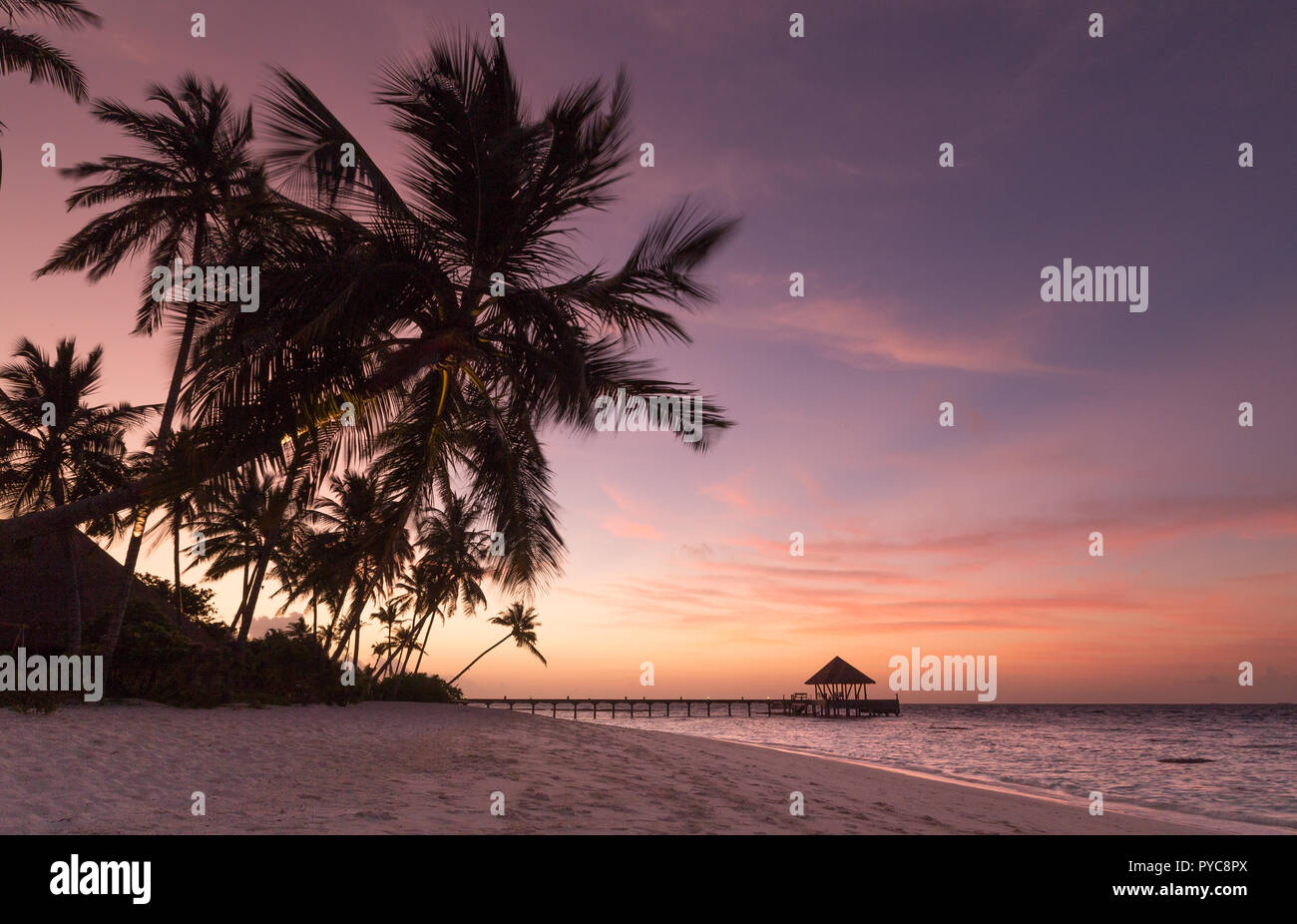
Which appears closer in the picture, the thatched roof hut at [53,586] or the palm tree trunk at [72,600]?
the palm tree trunk at [72,600]

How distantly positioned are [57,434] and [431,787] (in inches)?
989

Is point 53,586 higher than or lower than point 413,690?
higher

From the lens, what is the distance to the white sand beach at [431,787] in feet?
20.8

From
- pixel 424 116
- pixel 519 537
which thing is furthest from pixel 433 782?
pixel 424 116

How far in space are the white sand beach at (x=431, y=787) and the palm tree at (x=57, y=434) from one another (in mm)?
12721

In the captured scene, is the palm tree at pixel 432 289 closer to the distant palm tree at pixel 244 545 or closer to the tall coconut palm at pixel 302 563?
the distant palm tree at pixel 244 545

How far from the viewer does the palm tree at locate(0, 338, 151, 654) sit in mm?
24391

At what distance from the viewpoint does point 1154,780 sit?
23078mm

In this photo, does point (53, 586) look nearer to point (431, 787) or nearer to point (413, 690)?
point (413, 690)

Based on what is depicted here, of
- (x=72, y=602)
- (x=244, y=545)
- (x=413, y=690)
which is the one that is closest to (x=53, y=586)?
(x=72, y=602)

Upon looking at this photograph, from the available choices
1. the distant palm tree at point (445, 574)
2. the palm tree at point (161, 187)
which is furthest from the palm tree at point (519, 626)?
the palm tree at point (161, 187)

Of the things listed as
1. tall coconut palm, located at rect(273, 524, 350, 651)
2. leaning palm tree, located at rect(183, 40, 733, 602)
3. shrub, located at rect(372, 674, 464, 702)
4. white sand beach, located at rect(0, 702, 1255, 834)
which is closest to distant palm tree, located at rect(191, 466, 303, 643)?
tall coconut palm, located at rect(273, 524, 350, 651)

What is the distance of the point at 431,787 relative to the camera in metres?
8.04
